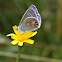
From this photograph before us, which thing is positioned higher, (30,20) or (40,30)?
(40,30)

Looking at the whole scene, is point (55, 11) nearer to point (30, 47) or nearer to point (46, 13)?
point (46, 13)

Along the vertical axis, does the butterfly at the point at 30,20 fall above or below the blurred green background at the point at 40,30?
below

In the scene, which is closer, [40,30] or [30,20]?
[30,20]

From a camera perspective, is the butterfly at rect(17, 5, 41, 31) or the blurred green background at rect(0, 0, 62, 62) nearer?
the butterfly at rect(17, 5, 41, 31)

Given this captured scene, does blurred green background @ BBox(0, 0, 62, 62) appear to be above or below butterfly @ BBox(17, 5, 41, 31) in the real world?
above
